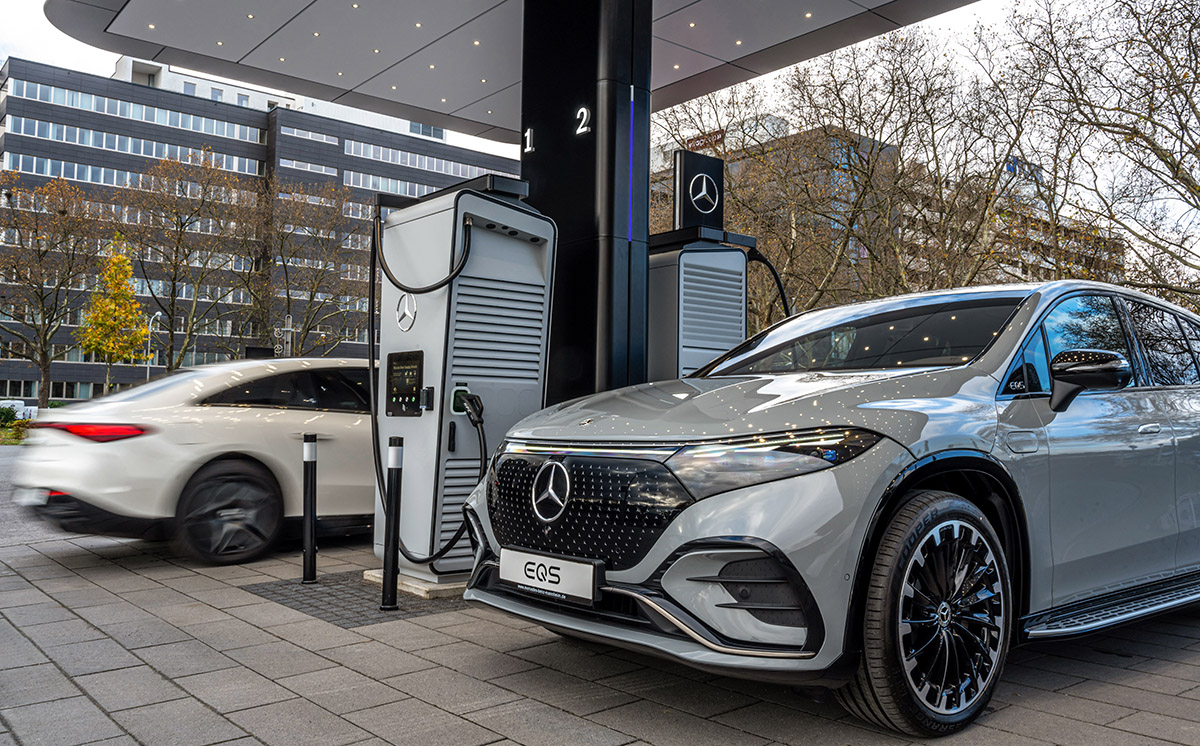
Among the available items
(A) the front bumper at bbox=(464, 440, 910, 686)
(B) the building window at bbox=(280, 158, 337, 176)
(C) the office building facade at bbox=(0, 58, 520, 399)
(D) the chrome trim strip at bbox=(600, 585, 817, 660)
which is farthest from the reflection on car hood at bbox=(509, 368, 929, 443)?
(B) the building window at bbox=(280, 158, 337, 176)

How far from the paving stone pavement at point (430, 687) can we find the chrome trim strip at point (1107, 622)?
0.95 ft

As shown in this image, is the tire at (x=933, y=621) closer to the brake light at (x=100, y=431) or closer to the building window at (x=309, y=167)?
the brake light at (x=100, y=431)

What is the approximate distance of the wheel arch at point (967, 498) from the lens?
305 cm

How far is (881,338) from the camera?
4.30m

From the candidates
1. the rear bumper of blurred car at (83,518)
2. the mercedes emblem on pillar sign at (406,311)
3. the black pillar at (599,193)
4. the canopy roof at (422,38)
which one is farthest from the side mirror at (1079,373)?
the canopy roof at (422,38)

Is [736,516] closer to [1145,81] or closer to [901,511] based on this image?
[901,511]

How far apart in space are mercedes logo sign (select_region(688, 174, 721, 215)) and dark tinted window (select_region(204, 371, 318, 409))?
3502mm

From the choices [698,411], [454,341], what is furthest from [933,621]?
[454,341]

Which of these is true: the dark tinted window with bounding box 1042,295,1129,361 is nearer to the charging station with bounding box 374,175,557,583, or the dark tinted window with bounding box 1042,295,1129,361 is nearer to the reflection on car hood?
the reflection on car hood

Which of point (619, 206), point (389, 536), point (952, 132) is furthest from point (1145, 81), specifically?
point (389, 536)

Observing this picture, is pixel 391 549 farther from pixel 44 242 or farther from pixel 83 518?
pixel 44 242

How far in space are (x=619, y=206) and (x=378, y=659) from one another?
396 centimetres

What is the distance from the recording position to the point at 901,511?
10.5 feet

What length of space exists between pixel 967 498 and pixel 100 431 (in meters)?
5.56
